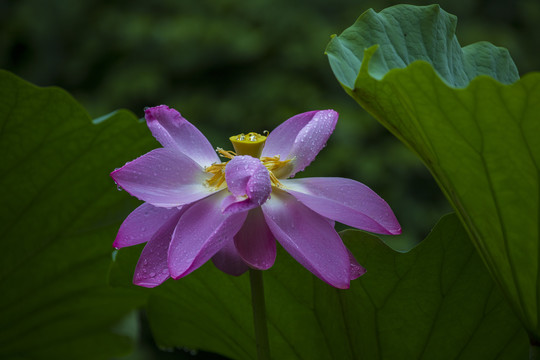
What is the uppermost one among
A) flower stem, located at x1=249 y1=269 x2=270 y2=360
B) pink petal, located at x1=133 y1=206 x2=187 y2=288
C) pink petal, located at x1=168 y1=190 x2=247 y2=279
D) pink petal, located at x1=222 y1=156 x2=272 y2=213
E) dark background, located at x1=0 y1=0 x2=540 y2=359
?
pink petal, located at x1=222 y1=156 x2=272 y2=213

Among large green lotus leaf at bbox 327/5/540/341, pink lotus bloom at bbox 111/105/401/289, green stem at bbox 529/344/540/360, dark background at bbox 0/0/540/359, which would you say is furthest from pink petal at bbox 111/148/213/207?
dark background at bbox 0/0/540/359

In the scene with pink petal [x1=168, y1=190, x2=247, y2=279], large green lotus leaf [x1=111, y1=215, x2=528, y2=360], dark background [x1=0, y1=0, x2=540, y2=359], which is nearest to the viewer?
pink petal [x1=168, y1=190, x2=247, y2=279]

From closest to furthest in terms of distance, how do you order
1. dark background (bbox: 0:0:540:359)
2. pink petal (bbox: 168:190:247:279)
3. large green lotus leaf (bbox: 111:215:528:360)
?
pink petal (bbox: 168:190:247:279)
large green lotus leaf (bbox: 111:215:528:360)
dark background (bbox: 0:0:540:359)

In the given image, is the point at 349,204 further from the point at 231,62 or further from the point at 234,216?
the point at 231,62

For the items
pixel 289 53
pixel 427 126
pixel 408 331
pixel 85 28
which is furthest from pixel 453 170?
pixel 85 28

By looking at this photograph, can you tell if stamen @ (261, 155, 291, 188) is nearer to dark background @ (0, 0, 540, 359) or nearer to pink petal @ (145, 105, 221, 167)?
pink petal @ (145, 105, 221, 167)

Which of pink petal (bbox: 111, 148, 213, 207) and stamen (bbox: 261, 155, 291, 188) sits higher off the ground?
pink petal (bbox: 111, 148, 213, 207)

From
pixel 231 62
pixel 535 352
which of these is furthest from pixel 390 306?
pixel 231 62

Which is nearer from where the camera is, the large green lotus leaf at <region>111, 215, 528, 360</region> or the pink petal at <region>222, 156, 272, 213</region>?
the pink petal at <region>222, 156, 272, 213</region>
